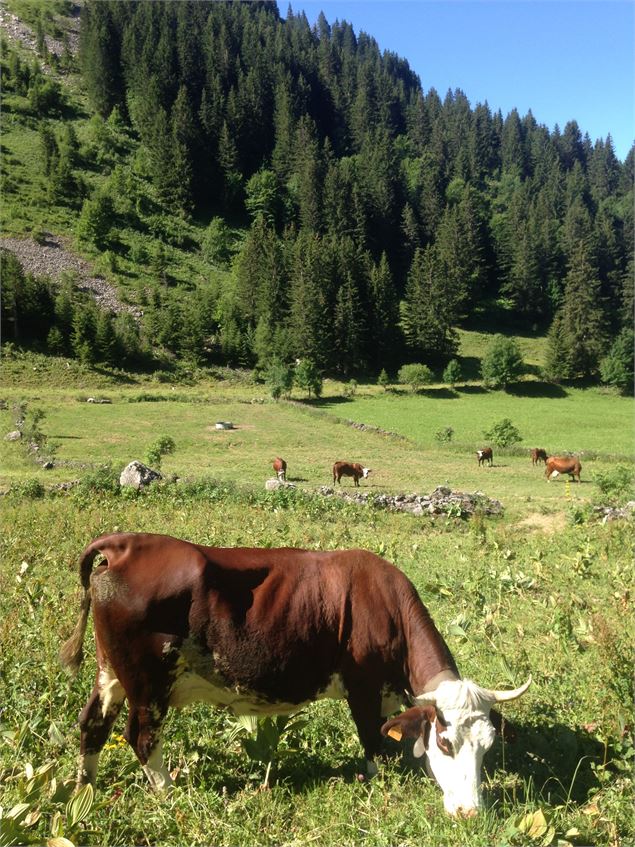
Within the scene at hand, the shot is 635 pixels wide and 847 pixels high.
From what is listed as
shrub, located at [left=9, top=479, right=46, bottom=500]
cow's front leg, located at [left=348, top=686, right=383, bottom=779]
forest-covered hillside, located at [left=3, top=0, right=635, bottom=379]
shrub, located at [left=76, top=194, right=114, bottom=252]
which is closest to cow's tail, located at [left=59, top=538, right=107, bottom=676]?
cow's front leg, located at [left=348, top=686, right=383, bottom=779]

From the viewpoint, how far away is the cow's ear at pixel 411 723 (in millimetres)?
3934

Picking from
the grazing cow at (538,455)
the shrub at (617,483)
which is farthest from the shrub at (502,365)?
the shrub at (617,483)

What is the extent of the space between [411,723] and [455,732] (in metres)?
0.29

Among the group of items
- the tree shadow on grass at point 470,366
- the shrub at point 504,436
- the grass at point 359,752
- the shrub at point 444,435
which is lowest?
the shrub at point 444,435

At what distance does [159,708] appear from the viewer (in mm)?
4215

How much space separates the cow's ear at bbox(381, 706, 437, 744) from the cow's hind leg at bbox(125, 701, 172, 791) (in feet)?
5.24

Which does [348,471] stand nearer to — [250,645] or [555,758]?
[555,758]

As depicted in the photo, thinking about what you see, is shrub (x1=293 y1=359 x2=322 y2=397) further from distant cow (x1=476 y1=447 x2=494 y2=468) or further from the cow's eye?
the cow's eye

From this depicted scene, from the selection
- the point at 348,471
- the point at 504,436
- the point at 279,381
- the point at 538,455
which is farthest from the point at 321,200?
the point at 348,471

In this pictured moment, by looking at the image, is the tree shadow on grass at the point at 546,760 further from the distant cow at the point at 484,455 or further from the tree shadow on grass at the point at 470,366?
the tree shadow on grass at the point at 470,366

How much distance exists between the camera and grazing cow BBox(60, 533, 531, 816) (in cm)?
417

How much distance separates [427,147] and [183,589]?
519ft

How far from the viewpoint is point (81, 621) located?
4629mm

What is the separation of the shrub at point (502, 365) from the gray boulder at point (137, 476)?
47270mm
